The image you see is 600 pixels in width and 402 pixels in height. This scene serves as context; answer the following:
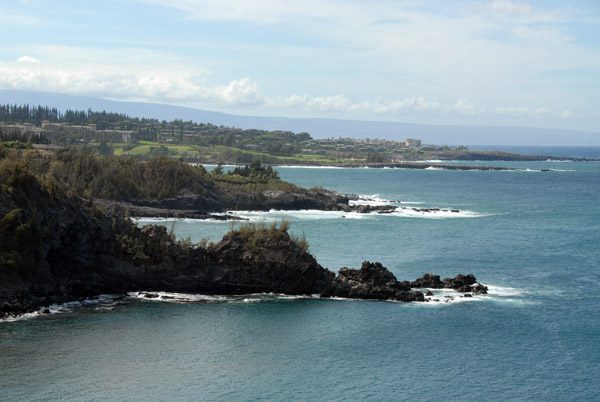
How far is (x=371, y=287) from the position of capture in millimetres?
33781

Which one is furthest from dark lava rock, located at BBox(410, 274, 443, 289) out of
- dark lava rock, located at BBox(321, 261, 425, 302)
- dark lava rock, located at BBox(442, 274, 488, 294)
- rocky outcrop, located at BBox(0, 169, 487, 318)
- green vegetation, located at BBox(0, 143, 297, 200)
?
green vegetation, located at BBox(0, 143, 297, 200)

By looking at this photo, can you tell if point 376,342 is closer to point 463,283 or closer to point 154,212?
point 463,283

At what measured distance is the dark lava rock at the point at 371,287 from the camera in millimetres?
33469

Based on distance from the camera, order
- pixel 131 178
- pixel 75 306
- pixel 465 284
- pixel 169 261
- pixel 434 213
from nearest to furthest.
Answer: pixel 75 306
pixel 169 261
pixel 465 284
pixel 131 178
pixel 434 213

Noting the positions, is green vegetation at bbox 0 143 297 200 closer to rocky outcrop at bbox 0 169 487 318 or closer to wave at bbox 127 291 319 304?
rocky outcrop at bbox 0 169 487 318

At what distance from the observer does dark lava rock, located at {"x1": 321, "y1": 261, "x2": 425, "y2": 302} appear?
33469 millimetres

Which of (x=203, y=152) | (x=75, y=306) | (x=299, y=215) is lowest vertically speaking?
(x=75, y=306)

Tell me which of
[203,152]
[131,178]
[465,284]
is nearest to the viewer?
[465,284]

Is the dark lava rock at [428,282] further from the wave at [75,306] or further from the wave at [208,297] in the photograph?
the wave at [75,306]

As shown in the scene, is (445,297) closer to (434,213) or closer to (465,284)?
(465,284)

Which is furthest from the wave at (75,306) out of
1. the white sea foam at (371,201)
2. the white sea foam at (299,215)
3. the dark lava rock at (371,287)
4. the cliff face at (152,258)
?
the white sea foam at (371,201)

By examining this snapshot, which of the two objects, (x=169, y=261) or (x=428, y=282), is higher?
(x=169, y=261)

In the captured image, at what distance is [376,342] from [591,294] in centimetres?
1456

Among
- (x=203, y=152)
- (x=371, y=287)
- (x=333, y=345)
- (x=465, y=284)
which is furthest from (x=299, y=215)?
(x=203, y=152)
